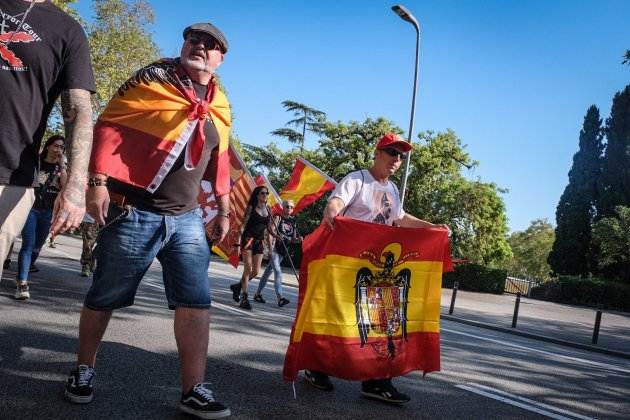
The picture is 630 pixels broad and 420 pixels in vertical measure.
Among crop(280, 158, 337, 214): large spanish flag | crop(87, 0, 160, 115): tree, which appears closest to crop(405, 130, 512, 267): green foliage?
crop(87, 0, 160, 115): tree

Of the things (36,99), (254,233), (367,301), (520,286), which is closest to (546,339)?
(254,233)

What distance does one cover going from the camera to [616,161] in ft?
140

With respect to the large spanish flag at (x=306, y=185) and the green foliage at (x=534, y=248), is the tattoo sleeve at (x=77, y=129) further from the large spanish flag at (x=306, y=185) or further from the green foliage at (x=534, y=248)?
the green foliage at (x=534, y=248)

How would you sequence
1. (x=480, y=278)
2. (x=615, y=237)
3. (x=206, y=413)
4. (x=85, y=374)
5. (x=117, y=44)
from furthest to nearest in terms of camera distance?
(x=480, y=278) → (x=615, y=237) → (x=117, y=44) → (x=85, y=374) → (x=206, y=413)

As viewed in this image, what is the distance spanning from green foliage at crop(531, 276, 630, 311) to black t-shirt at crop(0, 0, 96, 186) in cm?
3222

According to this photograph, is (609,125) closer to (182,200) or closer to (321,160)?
(321,160)

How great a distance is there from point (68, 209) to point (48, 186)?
218 inches

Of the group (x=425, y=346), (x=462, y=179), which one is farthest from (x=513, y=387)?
(x=462, y=179)

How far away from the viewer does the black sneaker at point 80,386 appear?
9.48ft

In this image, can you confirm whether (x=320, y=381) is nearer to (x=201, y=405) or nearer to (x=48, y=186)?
(x=201, y=405)

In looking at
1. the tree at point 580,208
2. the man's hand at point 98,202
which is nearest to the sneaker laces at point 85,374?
the man's hand at point 98,202

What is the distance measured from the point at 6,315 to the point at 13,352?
147cm

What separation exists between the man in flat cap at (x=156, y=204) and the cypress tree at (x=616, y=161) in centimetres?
4315

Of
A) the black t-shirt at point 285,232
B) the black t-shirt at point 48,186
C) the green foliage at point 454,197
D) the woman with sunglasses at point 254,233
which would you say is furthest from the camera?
the green foliage at point 454,197
